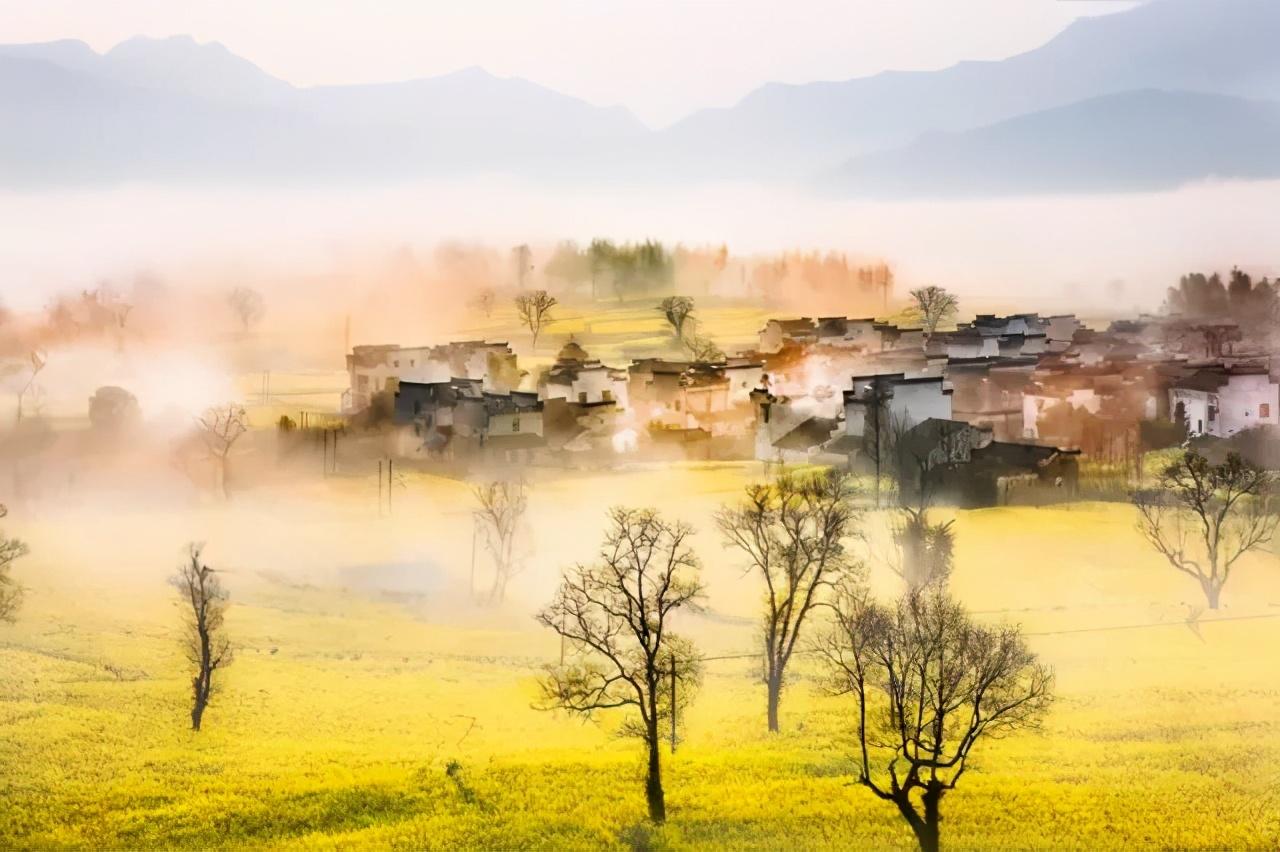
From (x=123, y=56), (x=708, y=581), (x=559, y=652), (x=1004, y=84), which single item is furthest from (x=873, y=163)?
(x=123, y=56)

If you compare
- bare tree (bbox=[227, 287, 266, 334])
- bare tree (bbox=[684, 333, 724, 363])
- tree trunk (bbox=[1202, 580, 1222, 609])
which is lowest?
tree trunk (bbox=[1202, 580, 1222, 609])

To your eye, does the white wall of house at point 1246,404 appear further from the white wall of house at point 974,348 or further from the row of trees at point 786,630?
the row of trees at point 786,630

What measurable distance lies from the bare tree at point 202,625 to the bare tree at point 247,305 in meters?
1.43

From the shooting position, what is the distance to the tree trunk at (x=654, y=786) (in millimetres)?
6246

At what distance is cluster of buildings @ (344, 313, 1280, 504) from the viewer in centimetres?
708

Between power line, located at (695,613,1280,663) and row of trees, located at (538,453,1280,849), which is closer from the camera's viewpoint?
row of trees, located at (538,453,1280,849)

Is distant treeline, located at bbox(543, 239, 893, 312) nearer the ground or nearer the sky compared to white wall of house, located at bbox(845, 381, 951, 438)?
nearer the sky

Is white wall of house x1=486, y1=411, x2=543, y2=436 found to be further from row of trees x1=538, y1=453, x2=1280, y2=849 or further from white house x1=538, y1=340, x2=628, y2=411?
row of trees x1=538, y1=453, x2=1280, y2=849

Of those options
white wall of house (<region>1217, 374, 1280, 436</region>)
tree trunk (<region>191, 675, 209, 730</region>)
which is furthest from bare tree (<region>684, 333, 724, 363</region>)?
tree trunk (<region>191, 675, 209, 730</region>)

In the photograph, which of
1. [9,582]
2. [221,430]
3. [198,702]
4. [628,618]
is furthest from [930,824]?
[9,582]

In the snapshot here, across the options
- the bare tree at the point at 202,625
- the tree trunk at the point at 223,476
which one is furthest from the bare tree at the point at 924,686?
the tree trunk at the point at 223,476

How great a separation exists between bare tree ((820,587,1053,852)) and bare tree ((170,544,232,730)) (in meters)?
3.52

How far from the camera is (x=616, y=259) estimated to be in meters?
7.50

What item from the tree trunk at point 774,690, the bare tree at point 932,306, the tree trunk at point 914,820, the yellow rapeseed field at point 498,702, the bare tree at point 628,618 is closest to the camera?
the tree trunk at point 914,820
